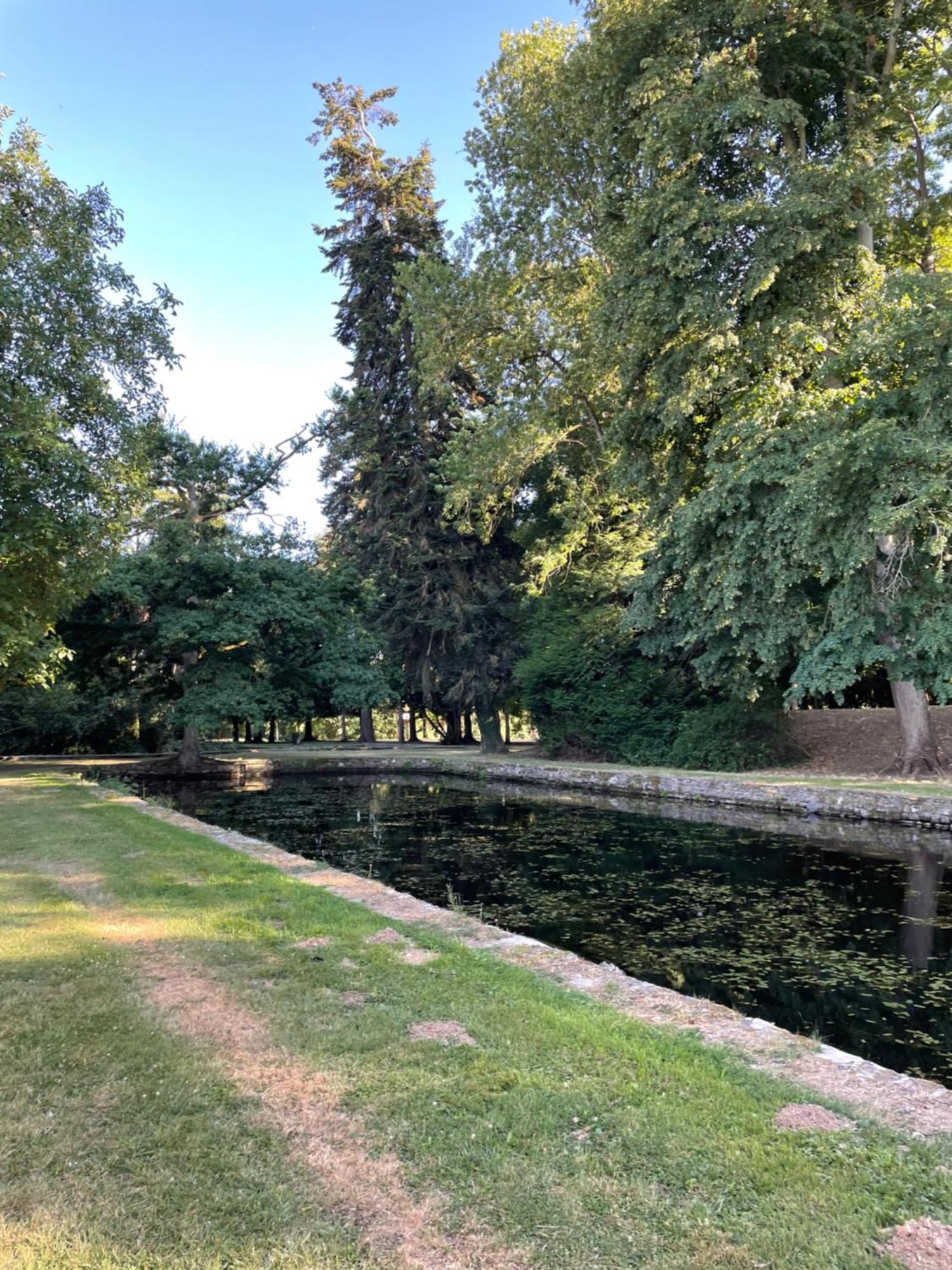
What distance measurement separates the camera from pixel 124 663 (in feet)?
78.9

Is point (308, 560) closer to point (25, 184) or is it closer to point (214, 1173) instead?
point (25, 184)

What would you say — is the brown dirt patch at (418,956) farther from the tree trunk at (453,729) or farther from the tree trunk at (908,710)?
the tree trunk at (453,729)

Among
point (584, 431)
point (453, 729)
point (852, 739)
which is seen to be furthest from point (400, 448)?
point (852, 739)

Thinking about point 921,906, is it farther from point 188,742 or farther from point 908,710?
point 188,742

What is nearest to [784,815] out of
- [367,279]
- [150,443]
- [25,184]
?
[150,443]

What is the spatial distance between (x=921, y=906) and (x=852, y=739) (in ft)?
42.1

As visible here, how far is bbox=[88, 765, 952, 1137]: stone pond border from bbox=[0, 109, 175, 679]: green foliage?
541 cm

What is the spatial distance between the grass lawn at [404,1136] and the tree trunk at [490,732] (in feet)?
77.2

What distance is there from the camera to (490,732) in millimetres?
28625

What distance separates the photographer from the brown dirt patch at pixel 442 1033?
145 inches

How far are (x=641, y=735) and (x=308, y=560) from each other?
41.7 feet

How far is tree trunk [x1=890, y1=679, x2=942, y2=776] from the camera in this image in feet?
49.8

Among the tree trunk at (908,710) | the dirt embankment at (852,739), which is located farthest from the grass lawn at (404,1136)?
the dirt embankment at (852,739)

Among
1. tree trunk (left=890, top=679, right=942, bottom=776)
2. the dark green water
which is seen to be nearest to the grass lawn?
the dark green water
